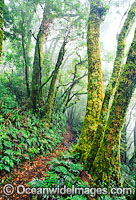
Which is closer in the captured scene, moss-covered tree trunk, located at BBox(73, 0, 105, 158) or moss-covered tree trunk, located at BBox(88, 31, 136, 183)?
moss-covered tree trunk, located at BBox(88, 31, 136, 183)

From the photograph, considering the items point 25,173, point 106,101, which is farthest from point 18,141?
point 106,101

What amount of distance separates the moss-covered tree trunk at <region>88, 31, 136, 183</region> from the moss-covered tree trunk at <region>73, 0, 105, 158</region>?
891mm

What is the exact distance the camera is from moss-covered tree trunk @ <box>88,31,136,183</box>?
310 cm

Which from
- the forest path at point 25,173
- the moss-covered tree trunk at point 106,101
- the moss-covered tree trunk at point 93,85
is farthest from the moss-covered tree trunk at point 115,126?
the forest path at point 25,173

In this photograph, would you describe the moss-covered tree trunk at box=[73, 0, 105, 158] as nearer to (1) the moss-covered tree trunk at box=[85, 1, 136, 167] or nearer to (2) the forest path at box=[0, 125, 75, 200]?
(1) the moss-covered tree trunk at box=[85, 1, 136, 167]

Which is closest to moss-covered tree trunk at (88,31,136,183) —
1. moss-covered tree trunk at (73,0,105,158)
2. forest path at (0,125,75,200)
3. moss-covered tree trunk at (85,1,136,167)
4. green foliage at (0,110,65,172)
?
moss-covered tree trunk at (85,1,136,167)

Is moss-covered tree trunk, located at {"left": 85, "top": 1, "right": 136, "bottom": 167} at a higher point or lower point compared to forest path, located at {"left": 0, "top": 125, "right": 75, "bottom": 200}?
higher

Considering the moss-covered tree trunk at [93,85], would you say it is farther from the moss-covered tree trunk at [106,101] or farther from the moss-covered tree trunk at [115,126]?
the moss-covered tree trunk at [115,126]

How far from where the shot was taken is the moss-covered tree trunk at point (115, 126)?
3098 millimetres

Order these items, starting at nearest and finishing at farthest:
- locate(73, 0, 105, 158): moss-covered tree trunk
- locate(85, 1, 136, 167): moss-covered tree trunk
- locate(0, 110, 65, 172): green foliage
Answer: locate(85, 1, 136, 167): moss-covered tree trunk → locate(0, 110, 65, 172): green foliage → locate(73, 0, 105, 158): moss-covered tree trunk

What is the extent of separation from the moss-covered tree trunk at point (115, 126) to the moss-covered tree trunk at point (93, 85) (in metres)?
0.89

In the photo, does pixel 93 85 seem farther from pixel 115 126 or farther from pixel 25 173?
pixel 25 173

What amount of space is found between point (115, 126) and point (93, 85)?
1.98 metres

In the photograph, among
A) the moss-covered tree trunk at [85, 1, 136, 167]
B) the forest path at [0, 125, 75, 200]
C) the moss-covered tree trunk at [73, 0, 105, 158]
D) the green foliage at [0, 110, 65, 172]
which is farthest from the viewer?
the moss-covered tree trunk at [73, 0, 105, 158]
